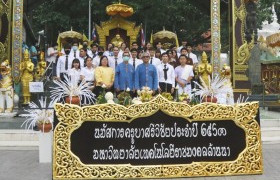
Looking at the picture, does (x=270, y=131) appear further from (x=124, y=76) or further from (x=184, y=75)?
(x=124, y=76)

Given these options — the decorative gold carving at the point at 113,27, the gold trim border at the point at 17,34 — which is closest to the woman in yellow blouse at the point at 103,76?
the gold trim border at the point at 17,34

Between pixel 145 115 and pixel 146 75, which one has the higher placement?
pixel 146 75

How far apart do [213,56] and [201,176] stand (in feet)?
29.0

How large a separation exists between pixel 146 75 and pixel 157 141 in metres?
4.63

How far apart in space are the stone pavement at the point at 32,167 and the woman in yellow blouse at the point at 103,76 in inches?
89.7

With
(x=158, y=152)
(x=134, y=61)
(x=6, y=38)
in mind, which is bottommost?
(x=158, y=152)

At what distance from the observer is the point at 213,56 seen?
15680 millimetres

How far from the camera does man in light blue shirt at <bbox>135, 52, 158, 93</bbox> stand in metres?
11.8

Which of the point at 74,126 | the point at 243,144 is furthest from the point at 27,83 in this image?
the point at 243,144

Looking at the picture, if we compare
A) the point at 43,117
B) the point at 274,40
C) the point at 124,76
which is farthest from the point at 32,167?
the point at 274,40

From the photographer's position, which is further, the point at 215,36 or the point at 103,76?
the point at 215,36

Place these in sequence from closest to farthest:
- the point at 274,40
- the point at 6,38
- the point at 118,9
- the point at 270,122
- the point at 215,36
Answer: the point at 270,122 → the point at 6,38 → the point at 215,36 → the point at 118,9 → the point at 274,40

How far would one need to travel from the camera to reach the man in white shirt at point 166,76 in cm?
1253

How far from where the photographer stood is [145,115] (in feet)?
24.0
